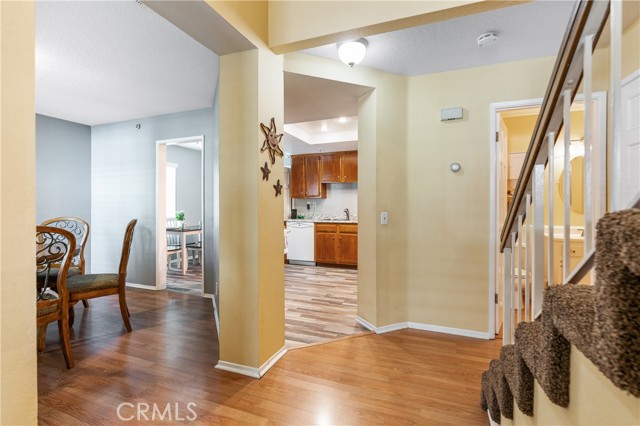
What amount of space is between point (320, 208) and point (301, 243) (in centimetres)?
114

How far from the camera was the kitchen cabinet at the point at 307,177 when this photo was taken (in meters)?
6.61

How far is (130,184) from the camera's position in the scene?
4352mm

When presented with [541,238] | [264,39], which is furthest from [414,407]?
[264,39]

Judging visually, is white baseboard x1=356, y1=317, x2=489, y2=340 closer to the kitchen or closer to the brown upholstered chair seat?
the kitchen

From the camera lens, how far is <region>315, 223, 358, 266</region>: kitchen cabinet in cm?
575

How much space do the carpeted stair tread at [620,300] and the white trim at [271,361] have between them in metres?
1.99

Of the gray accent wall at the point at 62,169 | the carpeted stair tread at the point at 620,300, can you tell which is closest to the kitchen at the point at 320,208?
the carpeted stair tread at the point at 620,300

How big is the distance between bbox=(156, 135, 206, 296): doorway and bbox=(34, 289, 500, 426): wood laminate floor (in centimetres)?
154

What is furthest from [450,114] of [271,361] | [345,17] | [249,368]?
[249,368]

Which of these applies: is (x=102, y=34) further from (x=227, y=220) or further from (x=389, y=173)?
(x=389, y=173)

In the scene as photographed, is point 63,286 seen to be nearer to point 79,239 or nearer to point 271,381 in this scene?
point 271,381

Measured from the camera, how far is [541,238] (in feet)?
3.79

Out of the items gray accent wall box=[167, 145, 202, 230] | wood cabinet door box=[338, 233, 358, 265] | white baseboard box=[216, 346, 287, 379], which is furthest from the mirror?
gray accent wall box=[167, 145, 202, 230]

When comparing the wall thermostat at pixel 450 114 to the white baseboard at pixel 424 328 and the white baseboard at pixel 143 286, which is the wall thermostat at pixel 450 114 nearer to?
the white baseboard at pixel 424 328
